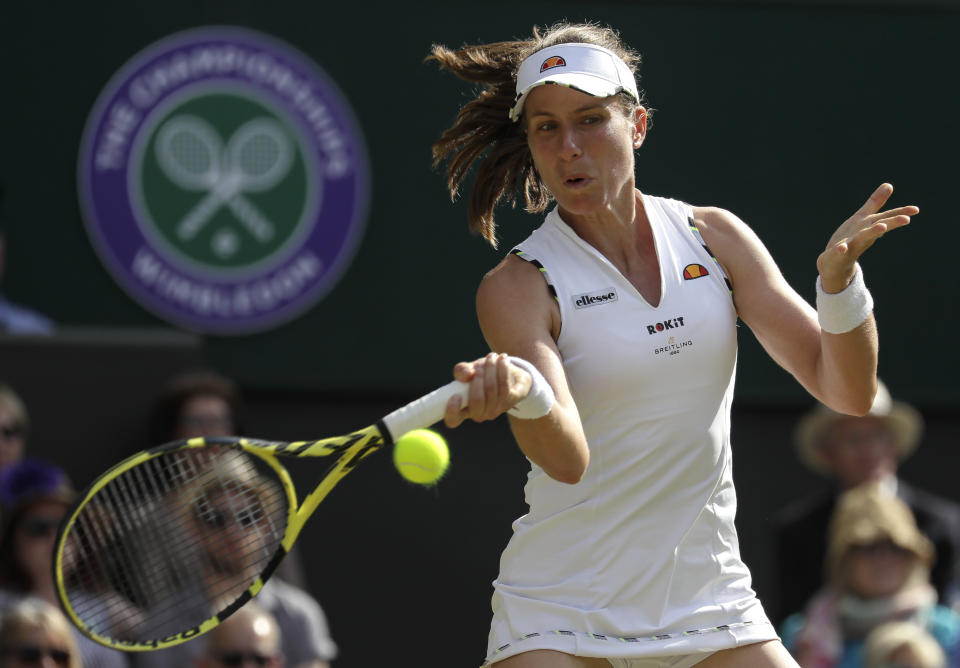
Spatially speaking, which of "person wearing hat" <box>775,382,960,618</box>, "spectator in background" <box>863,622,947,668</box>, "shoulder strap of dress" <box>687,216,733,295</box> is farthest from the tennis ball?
"person wearing hat" <box>775,382,960,618</box>

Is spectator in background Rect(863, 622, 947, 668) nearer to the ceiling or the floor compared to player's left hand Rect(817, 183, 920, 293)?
nearer to the floor

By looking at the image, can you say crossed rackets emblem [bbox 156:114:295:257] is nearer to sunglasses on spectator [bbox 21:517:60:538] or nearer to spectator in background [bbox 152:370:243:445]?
spectator in background [bbox 152:370:243:445]

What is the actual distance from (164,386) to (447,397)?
3386mm

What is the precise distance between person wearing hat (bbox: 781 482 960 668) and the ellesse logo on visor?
2.77 meters

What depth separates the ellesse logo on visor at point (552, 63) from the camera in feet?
10.5

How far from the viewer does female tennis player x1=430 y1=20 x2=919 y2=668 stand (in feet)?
10.2

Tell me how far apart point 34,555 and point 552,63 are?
2.57 meters

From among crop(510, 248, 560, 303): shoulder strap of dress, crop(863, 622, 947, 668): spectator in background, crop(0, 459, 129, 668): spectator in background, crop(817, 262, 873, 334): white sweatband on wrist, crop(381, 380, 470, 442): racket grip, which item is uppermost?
crop(510, 248, 560, 303): shoulder strap of dress

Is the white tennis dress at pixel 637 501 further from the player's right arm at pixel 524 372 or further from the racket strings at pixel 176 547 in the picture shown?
the racket strings at pixel 176 547

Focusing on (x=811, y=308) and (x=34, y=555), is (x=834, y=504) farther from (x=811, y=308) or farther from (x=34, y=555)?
(x=811, y=308)

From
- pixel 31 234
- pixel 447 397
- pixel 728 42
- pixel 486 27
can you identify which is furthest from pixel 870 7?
pixel 447 397

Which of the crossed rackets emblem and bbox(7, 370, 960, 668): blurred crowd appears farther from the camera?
the crossed rackets emblem

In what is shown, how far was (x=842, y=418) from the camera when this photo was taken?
6281 millimetres

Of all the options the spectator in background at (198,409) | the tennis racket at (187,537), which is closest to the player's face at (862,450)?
the spectator in background at (198,409)
